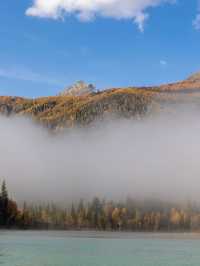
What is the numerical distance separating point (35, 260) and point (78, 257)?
11.9 metres

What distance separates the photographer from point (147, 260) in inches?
3563

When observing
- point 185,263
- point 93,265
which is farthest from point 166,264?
point 93,265

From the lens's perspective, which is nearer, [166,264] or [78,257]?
[166,264]

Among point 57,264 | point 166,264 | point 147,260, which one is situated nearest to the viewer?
point 57,264

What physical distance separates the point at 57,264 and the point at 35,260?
591 cm

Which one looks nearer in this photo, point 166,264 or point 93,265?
point 93,265

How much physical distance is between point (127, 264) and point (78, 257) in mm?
12990

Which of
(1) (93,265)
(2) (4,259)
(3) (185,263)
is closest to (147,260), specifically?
(3) (185,263)

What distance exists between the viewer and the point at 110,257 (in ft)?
313

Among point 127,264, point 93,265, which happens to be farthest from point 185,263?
point 93,265

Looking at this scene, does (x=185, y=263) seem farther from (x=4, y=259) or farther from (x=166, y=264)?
(x=4, y=259)

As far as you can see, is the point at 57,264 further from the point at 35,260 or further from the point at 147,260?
the point at 147,260

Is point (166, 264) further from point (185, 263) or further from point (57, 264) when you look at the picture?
point (57, 264)

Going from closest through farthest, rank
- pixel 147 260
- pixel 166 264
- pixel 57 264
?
pixel 57 264
pixel 166 264
pixel 147 260
